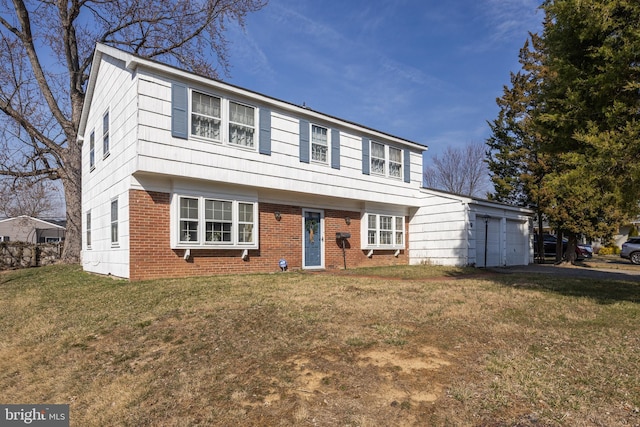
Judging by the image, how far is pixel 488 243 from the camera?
17234 millimetres

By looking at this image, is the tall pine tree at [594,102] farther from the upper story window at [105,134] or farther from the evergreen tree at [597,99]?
the upper story window at [105,134]

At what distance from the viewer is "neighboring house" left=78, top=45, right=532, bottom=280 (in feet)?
33.8

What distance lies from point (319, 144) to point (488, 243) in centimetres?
890

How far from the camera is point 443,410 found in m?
3.26

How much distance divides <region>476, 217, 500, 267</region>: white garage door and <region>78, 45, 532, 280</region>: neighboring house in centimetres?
9

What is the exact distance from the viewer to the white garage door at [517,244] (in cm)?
1847

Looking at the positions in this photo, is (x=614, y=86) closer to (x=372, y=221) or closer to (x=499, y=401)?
(x=499, y=401)

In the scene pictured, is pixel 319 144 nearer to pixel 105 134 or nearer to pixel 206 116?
pixel 206 116

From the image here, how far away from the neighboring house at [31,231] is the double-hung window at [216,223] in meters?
41.7

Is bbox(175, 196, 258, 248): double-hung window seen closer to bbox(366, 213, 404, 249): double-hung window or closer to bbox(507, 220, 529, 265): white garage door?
bbox(366, 213, 404, 249): double-hung window

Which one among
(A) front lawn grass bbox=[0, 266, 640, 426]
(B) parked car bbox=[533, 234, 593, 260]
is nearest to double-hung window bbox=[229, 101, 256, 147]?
(A) front lawn grass bbox=[0, 266, 640, 426]

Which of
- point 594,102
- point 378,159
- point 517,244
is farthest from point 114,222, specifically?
point 517,244

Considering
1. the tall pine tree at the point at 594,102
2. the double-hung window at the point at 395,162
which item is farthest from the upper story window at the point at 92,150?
the tall pine tree at the point at 594,102

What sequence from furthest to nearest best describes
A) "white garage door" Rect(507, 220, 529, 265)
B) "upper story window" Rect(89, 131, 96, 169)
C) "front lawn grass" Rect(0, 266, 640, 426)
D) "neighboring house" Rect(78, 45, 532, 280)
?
"white garage door" Rect(507, 220, 529, 265)
"upper story window" Rect(89, 131, 96, 169)
"neighboring house" Rect(78, 45, 532, 280)
"front lawn grass" Rect(0, 266, 640, 426)
